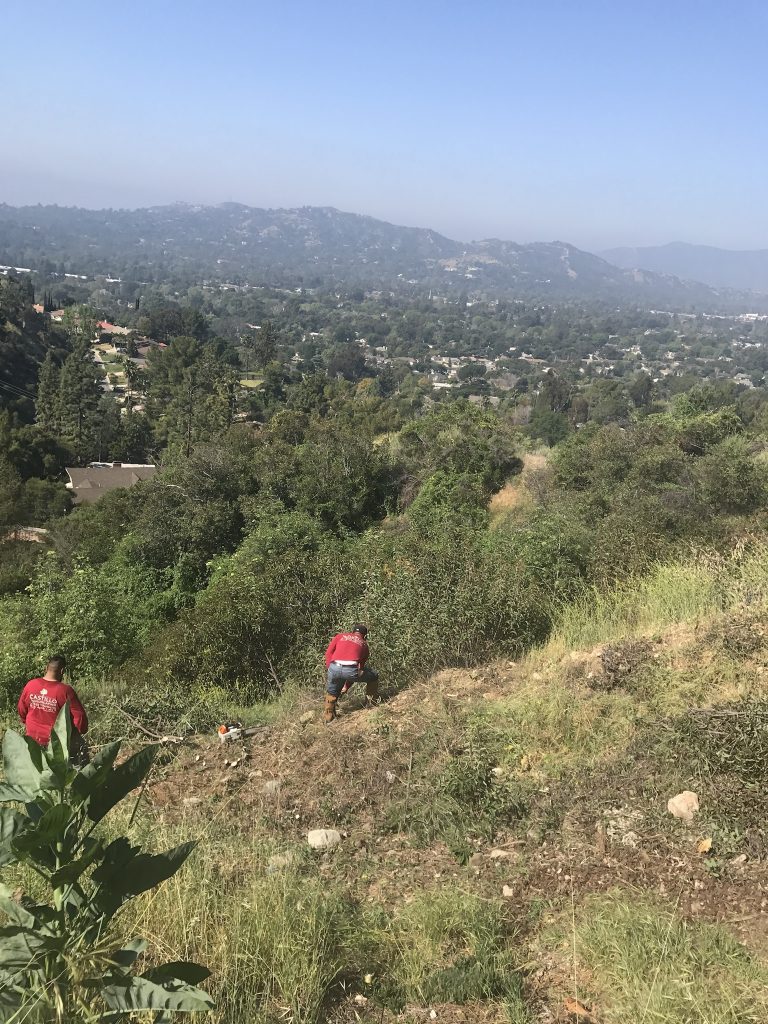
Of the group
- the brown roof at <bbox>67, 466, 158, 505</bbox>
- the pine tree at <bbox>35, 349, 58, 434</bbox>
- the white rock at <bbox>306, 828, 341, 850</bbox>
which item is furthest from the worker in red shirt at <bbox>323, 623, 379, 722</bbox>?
the pine tree at <bbox>35, 349, 58, 434</bbox>

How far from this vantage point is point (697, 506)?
11336mm

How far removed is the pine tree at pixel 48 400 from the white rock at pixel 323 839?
1765 inches

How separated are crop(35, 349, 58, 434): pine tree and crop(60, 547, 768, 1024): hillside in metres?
44.2

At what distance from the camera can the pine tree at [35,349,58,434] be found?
43.4 m

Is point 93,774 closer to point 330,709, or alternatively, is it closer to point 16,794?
point 16,794

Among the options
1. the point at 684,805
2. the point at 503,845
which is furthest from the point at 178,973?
the point at 684,805

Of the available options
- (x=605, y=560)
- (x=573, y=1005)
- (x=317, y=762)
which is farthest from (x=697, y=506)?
(x=573, y=1005)

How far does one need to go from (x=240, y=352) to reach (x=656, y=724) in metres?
79.6

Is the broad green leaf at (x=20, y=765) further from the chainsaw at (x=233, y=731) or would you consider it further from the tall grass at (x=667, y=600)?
the tall grass at (x=667, y=600)

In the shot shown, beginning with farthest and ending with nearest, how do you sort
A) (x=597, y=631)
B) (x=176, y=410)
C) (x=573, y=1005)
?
(x=176, y=410) < (x=597, y=631) < (x=573, y=1005)

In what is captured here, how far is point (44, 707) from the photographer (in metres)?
4.29

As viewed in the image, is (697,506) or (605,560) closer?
(605,560)

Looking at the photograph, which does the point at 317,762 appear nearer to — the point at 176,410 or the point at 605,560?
the point at 605,560

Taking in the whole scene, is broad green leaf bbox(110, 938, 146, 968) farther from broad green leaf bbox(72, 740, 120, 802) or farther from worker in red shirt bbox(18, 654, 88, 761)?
worker in red shirt bbox(18, 654, 88, 761)
